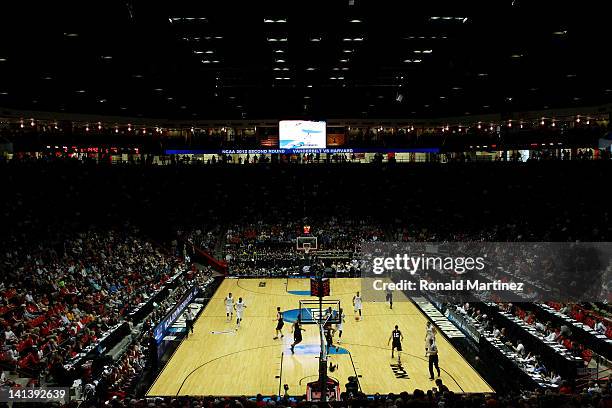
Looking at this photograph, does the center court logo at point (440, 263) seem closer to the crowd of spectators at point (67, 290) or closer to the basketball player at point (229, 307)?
the basketball player at point (229, 307)

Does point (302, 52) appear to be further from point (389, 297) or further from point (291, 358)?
point (389, 297)

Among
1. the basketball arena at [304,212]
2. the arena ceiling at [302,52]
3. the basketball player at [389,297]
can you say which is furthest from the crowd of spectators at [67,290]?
the basketball player at [389,297]

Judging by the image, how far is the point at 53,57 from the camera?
69.5 feet

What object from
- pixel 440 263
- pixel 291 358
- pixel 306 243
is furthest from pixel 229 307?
pixel 306 243

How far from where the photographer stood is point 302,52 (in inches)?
863

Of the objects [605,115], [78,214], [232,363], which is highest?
[605,115]

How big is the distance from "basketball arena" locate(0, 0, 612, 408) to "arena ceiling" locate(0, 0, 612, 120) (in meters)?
0.14

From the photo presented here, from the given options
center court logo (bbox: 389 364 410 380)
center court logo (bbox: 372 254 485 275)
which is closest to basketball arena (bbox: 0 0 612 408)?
center court logo (bbox: 372 254 485 275)

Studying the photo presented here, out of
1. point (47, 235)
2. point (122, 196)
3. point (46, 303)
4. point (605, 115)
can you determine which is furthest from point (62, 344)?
point (605, 115)

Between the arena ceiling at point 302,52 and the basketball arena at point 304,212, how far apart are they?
14 centimetres

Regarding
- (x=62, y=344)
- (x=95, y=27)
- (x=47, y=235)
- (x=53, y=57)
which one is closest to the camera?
(x=95, y=27)

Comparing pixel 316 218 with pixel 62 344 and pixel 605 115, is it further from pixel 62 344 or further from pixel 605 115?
pixel 62 344

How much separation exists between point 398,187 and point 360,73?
2297 cm

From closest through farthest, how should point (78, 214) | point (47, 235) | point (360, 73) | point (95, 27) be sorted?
point (95, 27), point (360, 73), point (47, 235), point (78, 214)
